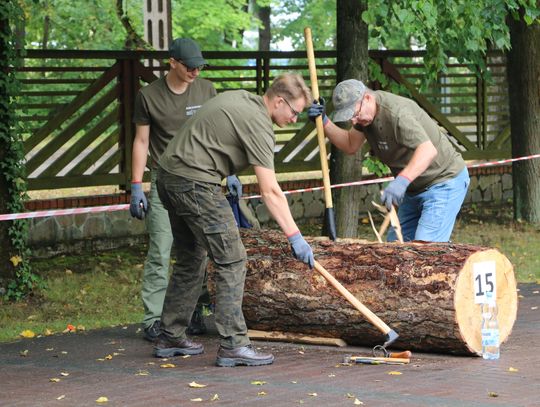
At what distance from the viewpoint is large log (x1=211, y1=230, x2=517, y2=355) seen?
293 inches

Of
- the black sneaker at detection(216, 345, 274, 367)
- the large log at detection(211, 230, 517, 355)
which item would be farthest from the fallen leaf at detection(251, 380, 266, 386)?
the large log at detection(211, 230, 517, 355)

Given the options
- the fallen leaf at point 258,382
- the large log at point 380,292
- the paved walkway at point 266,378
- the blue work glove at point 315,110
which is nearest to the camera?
the paved walkway at point 266,378

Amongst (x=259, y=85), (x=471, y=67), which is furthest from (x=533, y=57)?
(x=259, y=85)

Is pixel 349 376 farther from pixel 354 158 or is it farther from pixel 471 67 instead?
pixel 471 67

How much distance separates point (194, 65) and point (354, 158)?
480 cm

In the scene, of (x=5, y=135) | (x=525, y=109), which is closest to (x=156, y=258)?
(x=5, y=135)

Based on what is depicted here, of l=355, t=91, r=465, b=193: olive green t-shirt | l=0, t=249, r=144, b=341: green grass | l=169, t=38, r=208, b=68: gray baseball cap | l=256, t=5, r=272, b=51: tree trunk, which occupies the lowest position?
l=0, t=249, r=144, b=341: green grass

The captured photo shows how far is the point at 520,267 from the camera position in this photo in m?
12.2

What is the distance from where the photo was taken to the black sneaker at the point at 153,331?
27.6ft

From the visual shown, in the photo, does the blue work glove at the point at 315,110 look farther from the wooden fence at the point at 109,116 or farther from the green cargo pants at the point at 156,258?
the wooden fence at the point at 109,116

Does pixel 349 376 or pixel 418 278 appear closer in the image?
pixel 349 376

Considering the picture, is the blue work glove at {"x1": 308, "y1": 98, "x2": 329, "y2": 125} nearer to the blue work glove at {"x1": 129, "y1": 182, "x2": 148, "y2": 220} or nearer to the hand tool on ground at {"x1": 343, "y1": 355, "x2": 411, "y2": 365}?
the blue work glove at {"x1": 129, "y1": 182, "x2": 148, "y2": 220}

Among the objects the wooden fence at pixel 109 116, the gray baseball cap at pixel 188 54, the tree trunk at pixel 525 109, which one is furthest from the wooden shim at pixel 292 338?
the tree trunk at pixel 525 109

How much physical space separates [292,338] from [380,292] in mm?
767
